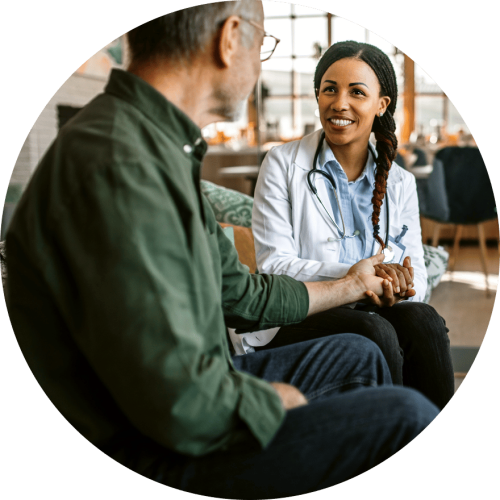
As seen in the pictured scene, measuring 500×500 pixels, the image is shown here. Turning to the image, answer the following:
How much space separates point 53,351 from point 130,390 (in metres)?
0.12

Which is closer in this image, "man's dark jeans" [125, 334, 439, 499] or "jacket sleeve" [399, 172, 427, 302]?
"man's dark jeans" [125, 334, 439, 499]

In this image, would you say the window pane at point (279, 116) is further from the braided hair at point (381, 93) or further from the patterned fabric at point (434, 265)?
the patterned fabric at point (434, 265)

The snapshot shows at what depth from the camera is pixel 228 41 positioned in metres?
0.62

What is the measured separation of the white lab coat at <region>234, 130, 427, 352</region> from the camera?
903mm

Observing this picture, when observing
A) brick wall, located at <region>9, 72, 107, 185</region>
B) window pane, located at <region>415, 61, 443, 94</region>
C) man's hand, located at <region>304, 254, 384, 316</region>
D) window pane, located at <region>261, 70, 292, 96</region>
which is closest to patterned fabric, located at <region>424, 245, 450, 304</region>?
man's hand, located at <region>304, 254, 384, 316</region>

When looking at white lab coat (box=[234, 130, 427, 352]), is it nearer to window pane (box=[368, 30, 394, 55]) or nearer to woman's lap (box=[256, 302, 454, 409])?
woman's lap (box=[256, 302, 454, 409])

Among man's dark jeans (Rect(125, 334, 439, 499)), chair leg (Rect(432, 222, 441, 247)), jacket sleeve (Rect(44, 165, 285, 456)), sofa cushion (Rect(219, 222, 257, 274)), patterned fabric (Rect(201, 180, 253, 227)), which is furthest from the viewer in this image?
patterned fabric (Rect(201, 180, 253, 227))

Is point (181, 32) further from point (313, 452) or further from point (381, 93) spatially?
point (313, 452)

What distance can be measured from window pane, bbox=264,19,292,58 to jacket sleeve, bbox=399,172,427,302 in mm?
327

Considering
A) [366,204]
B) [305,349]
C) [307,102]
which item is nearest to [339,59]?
[307,102]

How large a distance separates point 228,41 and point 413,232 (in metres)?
0.50

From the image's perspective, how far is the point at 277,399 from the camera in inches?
21.7

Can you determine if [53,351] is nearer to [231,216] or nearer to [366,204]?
[366,204]

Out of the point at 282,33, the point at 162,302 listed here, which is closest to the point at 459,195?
the point at 282,33
